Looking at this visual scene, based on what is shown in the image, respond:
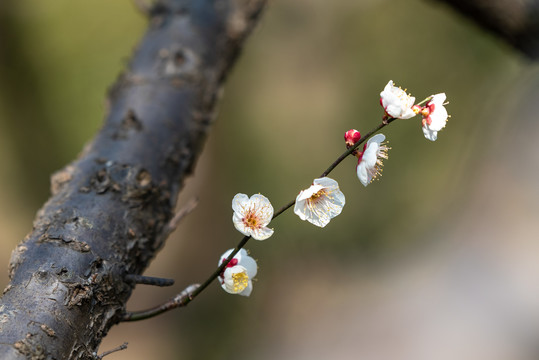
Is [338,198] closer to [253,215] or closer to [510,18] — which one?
[253,215]

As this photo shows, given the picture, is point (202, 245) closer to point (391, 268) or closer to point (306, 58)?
point (391, 268)

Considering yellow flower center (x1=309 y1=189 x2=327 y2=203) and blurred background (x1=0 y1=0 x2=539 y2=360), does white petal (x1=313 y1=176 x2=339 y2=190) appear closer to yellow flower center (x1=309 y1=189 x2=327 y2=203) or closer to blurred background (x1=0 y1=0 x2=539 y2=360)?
yellow flower center (x1=309 y1=189 x2=327 y2=203)

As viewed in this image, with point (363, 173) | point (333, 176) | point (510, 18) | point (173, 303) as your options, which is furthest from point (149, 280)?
point (333, 176)

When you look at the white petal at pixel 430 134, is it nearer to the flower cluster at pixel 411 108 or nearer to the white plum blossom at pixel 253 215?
the flower cluster at pixel 411 108

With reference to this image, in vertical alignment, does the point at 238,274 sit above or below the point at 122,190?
below

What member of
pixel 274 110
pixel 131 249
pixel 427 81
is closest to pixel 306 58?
pixel 274 110

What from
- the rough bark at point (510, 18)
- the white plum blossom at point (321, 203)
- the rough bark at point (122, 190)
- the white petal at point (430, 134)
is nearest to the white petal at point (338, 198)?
the white plum blossom at point (321, 203)
